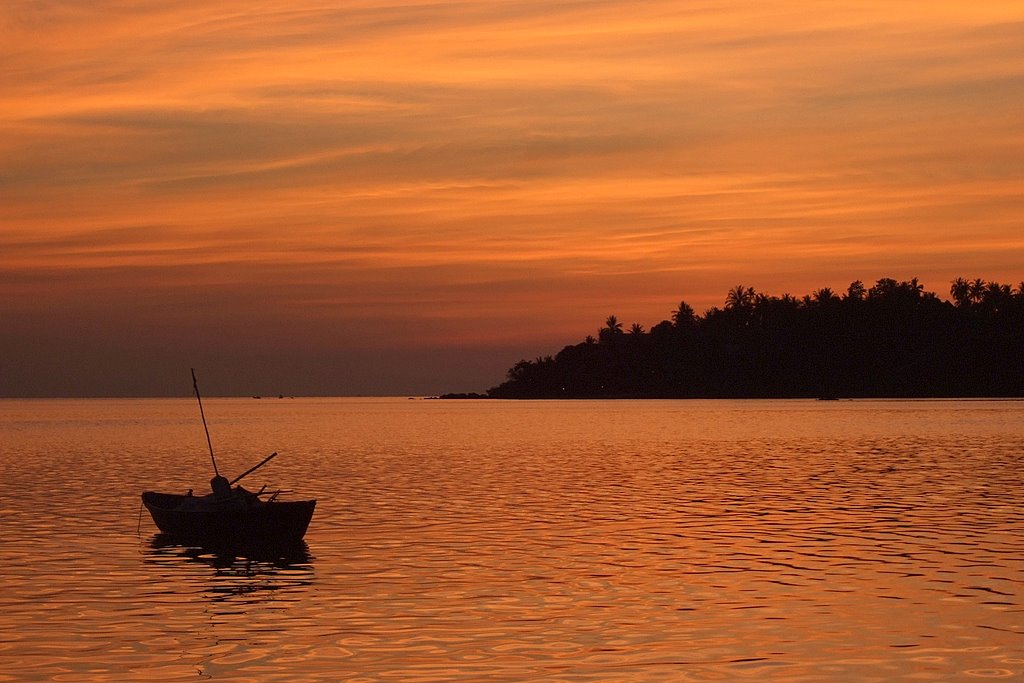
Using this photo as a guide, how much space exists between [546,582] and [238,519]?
13813 mm

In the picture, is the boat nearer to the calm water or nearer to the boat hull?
the boat hull

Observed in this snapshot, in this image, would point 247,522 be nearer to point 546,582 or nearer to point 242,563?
point 242,563

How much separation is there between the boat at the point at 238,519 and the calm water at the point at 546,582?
928 millimetres

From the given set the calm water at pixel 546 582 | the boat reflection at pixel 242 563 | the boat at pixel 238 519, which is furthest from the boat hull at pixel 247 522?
the calm water at pixel 546 582

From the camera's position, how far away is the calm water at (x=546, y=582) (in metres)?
24.0

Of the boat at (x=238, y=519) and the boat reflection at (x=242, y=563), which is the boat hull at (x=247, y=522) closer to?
the boat at (x=238, y=519)

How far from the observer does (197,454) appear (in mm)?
107812

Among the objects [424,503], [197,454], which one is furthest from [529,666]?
[197,454]

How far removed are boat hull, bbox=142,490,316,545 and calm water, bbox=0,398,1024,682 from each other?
89 cm

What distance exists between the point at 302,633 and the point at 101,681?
5337mm

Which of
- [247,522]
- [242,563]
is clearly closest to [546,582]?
[242,563]

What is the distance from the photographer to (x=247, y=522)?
43188mm

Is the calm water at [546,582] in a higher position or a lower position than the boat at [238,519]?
lower

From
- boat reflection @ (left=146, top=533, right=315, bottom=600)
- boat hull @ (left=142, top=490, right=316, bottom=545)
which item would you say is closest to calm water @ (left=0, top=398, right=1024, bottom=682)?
boat reflection @ (left=146, top=533, right=315, bottom=600)
